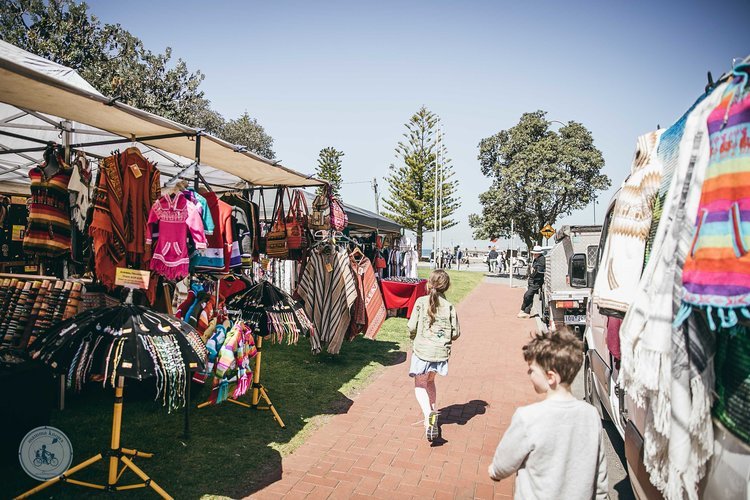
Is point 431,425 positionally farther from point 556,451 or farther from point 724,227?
point 724,227

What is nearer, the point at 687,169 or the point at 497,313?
the point at 687,169

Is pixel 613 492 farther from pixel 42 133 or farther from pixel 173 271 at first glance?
pixel 42 133

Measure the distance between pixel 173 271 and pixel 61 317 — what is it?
1410mm

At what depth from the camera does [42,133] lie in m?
6.66

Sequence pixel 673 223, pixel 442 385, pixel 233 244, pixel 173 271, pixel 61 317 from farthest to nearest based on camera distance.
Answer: pixel 442 385
pixel 233 244
pixel 61 317
pixel 173 271
pixel 673 223

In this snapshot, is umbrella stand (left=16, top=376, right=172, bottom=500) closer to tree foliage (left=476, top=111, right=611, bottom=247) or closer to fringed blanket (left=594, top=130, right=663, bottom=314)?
fringed blanket (left=594, top=130, right=663, bottom=314)

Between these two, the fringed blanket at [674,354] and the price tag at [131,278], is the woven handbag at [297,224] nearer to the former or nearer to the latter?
the price tag at [131,278]

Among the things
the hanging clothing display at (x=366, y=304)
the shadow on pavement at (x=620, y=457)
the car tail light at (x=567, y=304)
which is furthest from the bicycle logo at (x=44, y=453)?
the car tail light at (x=567, y=304)

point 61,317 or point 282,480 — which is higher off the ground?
point 61,317

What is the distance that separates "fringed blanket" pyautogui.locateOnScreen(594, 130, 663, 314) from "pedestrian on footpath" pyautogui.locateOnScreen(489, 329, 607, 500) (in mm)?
459

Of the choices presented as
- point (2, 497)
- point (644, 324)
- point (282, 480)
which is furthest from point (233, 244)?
point (644, 324)

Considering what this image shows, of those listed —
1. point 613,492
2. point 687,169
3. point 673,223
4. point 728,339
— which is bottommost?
point 613,492

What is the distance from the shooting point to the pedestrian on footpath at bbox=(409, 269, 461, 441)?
4.54 metres

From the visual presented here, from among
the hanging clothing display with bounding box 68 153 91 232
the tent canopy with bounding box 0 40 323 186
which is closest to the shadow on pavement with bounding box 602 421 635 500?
the tent canopy with bounding box 0 40 323 186
